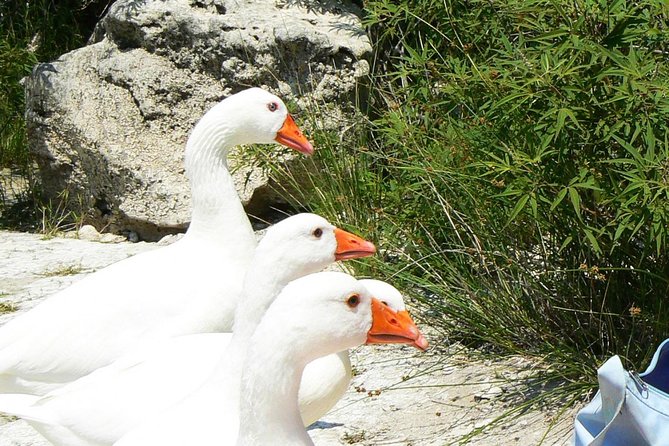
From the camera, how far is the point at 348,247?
422 cm

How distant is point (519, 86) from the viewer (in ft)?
14.1

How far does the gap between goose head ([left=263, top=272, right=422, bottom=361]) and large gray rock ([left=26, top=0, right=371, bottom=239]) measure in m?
4.75

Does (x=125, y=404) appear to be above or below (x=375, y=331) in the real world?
below

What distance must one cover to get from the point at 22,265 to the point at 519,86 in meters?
4.50

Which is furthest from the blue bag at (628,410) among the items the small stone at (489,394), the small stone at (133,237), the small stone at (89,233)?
the small stone at (89,233)

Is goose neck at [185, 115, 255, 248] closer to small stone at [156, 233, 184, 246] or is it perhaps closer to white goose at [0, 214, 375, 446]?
white goose at [0, 214, 375, 446]

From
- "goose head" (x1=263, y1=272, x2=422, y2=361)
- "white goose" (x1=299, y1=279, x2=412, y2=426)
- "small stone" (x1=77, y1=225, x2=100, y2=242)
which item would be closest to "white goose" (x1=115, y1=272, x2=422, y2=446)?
"goose head" (x1=263, y1=272, x2=422, y2=361)

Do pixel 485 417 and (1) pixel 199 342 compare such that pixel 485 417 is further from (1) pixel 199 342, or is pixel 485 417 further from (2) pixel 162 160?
(2) pixel 162 160

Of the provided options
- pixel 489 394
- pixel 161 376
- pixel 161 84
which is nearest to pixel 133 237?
pixel 161 84

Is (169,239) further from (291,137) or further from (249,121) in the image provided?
(249,121)

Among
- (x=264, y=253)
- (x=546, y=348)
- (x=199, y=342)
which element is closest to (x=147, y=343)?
(x=199, y=342)

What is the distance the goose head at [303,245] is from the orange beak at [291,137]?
51.2 inches

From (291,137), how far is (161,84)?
3.05m

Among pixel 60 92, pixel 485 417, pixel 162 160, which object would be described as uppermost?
pixel 60 92
